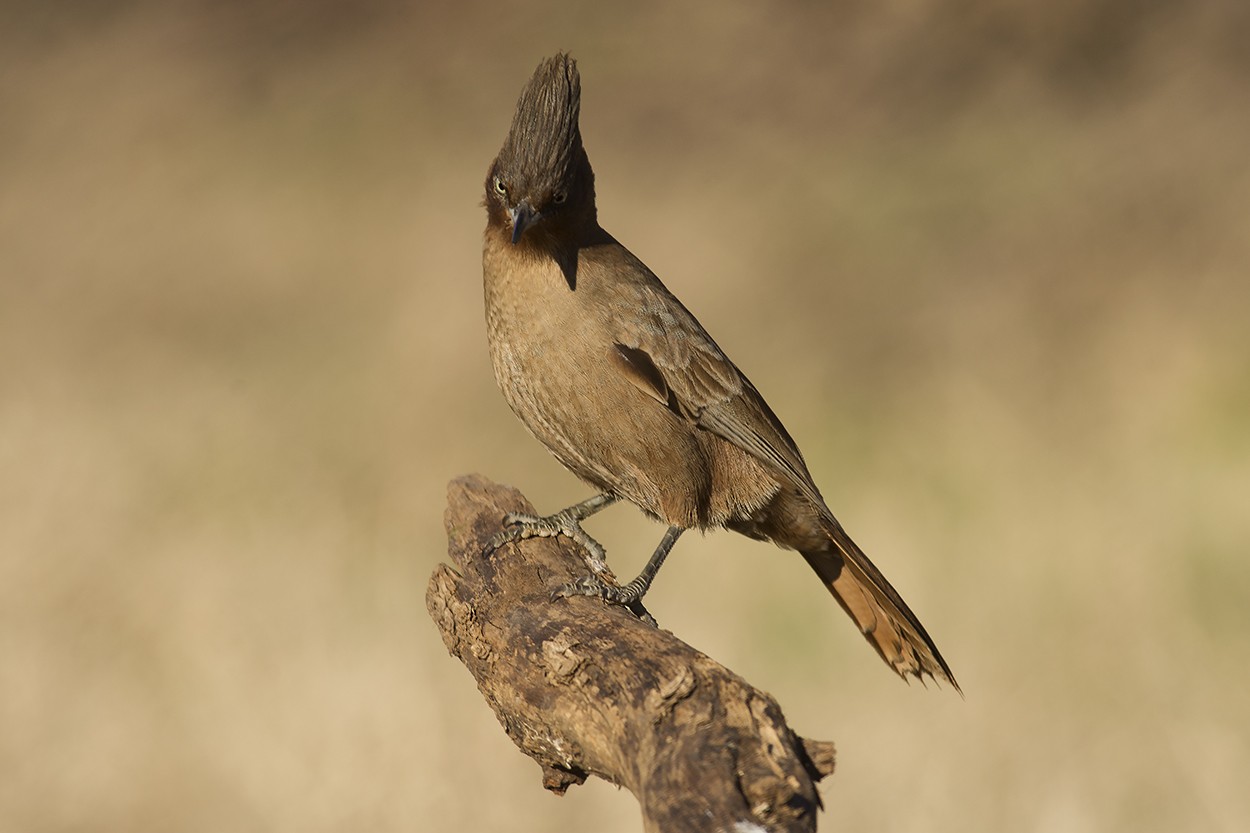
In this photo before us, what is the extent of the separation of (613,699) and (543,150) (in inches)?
75.3

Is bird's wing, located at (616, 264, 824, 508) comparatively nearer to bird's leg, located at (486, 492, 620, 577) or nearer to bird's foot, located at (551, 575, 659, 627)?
bird's leg, located at (486, 492, 620, 577)

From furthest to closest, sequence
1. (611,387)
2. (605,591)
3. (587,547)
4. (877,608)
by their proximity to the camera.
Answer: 1. (877,608)
2. (587,547)
3. (611,387)
4. (605,591)

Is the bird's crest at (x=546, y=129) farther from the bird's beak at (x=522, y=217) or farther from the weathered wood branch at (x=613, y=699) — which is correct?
the weathered wood branch at (x=613, y=699)

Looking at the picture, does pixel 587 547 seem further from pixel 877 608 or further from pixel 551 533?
pixel 877 608

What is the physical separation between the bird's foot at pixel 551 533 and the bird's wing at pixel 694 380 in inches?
22.8

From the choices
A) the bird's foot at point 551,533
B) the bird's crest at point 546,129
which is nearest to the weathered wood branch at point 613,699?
the bird's foot at point 551,533

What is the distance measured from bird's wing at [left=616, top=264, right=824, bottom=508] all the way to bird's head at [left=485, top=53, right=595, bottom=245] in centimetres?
50

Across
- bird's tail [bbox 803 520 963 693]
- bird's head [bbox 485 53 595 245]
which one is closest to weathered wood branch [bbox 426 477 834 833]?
bird's tail [bbox 803 520 963 693]

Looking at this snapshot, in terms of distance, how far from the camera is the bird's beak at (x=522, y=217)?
4504 millimetres

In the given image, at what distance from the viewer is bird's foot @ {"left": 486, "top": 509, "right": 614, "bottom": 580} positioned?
4.88m

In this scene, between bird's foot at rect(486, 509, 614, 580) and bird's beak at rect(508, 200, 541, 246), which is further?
bird's foot at rect(486, 509, 614, 580)

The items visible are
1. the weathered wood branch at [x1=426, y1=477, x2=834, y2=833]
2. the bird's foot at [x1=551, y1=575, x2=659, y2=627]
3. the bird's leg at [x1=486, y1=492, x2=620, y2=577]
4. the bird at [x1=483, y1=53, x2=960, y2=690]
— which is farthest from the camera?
the bird's leg at [x1=486, y1=492, x2=620, y2=577]

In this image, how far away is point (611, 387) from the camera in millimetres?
4793

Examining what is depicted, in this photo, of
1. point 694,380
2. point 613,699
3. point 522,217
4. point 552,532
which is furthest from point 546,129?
point 613,699
